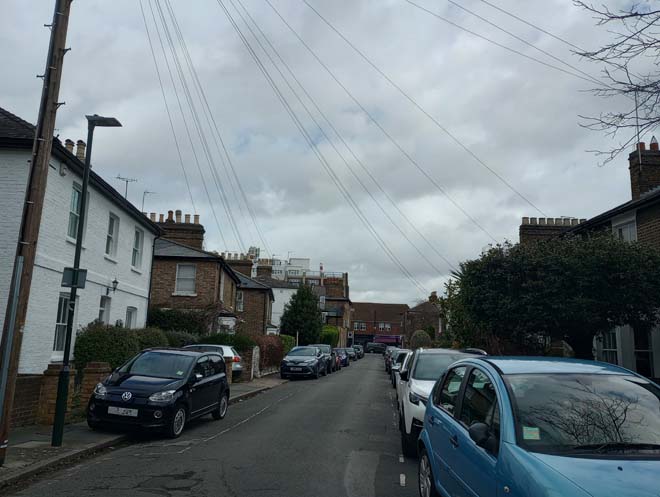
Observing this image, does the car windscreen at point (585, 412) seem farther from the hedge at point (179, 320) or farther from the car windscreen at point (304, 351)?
the car windscreen at point (304, 351)

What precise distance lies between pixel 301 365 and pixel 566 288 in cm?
1571

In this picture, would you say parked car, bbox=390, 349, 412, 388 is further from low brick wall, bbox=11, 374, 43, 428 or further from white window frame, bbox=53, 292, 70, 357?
white window frame, bbox=53, 292, 70, 357

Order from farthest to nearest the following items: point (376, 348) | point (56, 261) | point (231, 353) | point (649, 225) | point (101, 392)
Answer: point (376, 348) → point (231, 353) → point (649, 225) → point (56, 261) → point (101, 392)

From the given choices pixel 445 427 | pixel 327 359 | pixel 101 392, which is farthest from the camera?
pixel 327 359

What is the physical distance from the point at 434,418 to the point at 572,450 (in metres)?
2.22

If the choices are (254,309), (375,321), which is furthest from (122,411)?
(375,321)

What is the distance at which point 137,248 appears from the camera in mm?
21125

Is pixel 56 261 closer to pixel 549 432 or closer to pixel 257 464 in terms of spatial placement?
pixel 257 464

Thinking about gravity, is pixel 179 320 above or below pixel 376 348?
above

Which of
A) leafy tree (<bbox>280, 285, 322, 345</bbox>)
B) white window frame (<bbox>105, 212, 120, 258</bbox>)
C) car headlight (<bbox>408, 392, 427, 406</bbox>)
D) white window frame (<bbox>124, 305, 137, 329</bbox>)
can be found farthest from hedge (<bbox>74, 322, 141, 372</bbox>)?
leafy tree (<bbox>280, 285, 322, 345</bbox>)

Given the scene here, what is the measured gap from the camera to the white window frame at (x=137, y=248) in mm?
20870

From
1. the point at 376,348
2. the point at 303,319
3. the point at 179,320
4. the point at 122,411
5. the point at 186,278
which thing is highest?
the point at 186,278

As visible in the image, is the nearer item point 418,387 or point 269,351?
point 418,387

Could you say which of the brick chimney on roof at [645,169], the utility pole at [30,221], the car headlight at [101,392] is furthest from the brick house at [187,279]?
the utility pole at [30,221]
